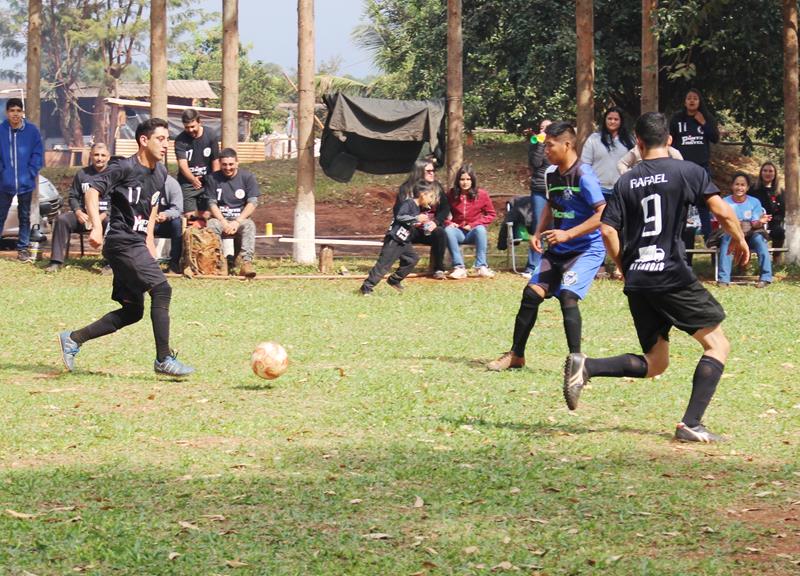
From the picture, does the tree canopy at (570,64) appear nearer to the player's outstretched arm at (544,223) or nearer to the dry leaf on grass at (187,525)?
the player's outstretched arm at (544,223)

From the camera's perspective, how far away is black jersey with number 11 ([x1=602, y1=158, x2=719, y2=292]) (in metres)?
7.90

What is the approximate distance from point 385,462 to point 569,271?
129 inches

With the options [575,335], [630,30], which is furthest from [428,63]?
[575,335]

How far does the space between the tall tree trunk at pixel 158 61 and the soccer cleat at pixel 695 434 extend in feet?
43.5

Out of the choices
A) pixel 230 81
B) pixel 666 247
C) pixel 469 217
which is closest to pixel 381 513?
pixel 666 247

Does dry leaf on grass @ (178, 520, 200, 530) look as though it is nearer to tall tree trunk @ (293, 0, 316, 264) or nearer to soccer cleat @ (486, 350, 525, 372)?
soccer cleat @ (486, 350, 525, 372)

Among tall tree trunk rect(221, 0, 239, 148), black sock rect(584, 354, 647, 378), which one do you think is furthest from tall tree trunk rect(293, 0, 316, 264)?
black sock rect(584, 354, 647, 378)

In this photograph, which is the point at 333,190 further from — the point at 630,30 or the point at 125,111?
the point at 125,111

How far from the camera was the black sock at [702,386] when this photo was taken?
7945mm

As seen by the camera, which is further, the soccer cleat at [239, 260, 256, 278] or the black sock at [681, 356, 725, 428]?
the soccer cleat at [239, 260, 256, 278]

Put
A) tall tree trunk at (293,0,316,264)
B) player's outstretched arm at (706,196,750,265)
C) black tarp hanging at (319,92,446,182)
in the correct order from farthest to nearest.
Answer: black tarp hanging at (319,92,446,182) → tall tree trunk at (293,0,316,264) → player's outstretched arm at (706,196,750,265)

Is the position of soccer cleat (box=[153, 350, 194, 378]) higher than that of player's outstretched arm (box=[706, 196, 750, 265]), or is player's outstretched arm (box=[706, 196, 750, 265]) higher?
player's outstretched arm (box=[706, 196, 750, 265])

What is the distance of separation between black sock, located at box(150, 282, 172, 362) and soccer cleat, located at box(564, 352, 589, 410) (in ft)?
11.7

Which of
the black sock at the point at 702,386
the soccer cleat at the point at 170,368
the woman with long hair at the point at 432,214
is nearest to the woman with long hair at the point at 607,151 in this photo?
the woman with long hair at the point at 432,214
